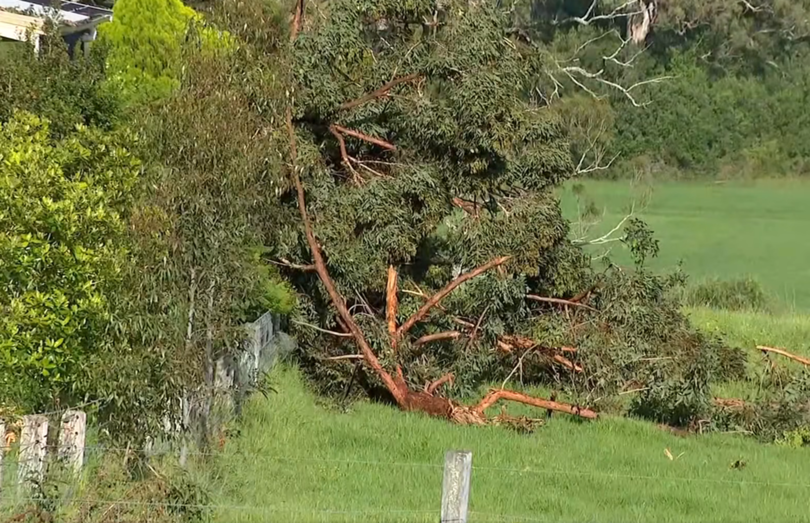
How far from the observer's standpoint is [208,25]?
11.8 m

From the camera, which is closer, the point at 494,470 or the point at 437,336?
the point at 494,470

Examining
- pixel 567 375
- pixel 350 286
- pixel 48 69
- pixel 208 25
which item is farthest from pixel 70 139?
pixel 567 375

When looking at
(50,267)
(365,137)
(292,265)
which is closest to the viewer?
(50,267)

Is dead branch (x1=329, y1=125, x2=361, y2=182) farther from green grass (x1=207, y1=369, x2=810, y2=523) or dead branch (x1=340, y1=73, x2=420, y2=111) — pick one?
green grass (x1=207, y1=369, x2=810, y2=523)


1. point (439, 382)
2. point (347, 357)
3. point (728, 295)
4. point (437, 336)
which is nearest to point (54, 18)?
point (347, 357)

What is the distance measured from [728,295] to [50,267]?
65.3 ft

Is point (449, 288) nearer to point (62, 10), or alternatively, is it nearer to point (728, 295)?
point (62, 10)

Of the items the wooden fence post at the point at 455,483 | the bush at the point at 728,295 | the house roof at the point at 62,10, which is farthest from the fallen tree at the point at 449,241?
the bush at the point at 728,295

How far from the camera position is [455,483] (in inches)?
250

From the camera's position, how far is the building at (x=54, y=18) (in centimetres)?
2048

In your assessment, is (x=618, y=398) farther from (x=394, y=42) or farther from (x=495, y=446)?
(x=394, y=42)

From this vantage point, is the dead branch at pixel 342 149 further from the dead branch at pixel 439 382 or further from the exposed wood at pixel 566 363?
the exposed wood at pixel 566 363

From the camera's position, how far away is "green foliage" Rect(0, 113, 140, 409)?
902cm

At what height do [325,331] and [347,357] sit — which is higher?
[325,331]
